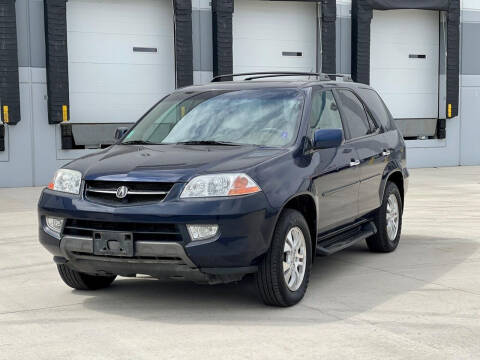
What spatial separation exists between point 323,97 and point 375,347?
2.77 meters

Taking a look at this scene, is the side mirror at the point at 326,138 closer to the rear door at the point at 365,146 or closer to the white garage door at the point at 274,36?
the rear door at the point at 365,146

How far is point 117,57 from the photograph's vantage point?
1694cm

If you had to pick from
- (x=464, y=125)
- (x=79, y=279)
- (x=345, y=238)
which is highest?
(x=464, y=125)

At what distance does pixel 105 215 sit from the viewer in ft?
17.9

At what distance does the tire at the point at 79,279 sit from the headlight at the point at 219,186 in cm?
145

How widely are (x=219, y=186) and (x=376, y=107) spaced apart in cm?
327

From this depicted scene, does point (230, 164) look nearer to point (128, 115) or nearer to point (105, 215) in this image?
point (105, 215)

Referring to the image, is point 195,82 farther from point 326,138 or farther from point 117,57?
point 326,138

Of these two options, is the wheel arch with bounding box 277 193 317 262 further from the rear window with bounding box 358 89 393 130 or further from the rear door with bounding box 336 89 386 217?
the rear window with bounding box 358 89 393 130

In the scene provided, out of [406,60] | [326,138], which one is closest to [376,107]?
[326,138]

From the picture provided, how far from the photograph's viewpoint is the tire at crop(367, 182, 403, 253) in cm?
788

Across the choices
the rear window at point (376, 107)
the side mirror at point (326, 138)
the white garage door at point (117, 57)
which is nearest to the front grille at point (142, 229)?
the side mirror at point (326, 138)

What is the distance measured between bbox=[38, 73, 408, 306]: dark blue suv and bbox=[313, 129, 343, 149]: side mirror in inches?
0.5

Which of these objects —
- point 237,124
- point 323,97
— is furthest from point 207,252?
point 323,97
